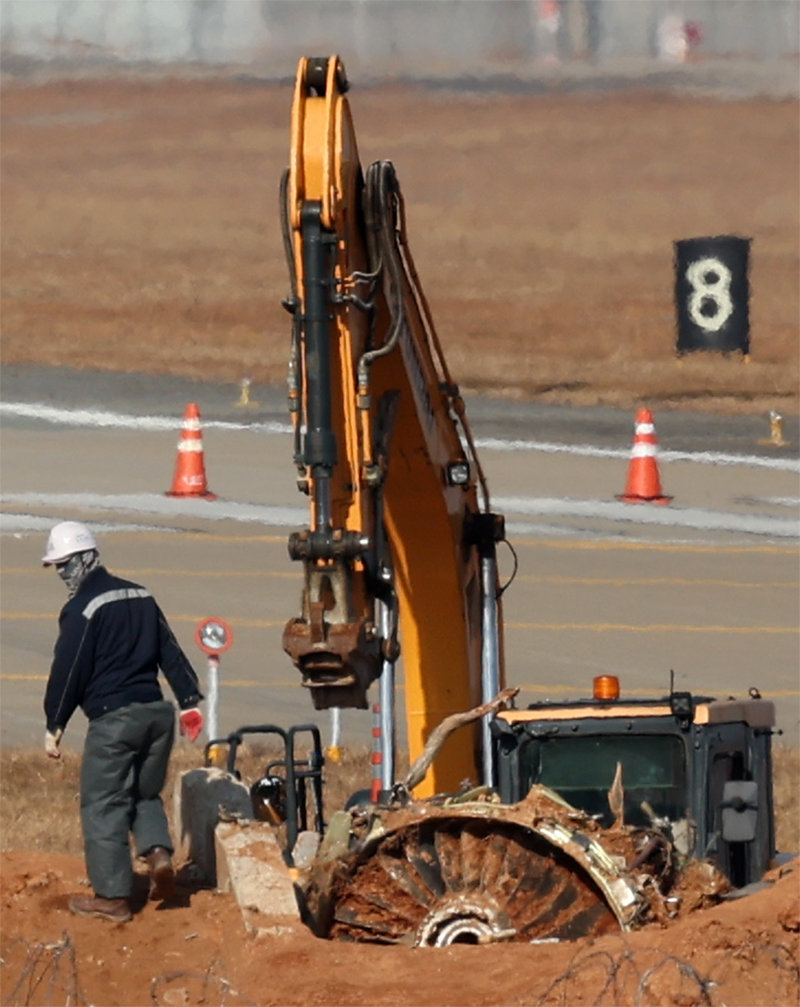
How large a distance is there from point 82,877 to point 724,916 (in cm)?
348

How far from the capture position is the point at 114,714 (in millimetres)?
10508

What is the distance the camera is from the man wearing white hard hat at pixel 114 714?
10469mm

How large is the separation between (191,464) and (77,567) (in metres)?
14.0

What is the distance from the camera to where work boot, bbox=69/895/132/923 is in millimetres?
10539

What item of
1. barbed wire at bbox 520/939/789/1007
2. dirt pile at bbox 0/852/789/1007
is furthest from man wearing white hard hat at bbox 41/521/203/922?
barbed wire at bbox 520/939/789/1007

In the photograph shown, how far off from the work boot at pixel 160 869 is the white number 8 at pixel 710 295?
2155cm

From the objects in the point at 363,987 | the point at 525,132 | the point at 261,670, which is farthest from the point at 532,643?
the point at 525,132

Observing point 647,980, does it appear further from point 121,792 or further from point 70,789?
point 70,789

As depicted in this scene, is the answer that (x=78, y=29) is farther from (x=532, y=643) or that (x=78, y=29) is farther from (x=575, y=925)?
(x=575, y=925)

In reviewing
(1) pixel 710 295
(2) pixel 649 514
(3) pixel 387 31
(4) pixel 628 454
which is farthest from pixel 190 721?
(3) pixel 387 31

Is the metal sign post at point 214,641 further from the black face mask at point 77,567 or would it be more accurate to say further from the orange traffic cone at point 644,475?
the orange traffic cone at point 644,475

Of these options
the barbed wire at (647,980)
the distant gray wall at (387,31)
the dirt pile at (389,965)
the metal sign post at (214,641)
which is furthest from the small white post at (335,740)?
the distant gray wall at (387,31)

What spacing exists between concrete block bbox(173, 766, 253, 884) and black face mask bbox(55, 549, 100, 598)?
1.58m

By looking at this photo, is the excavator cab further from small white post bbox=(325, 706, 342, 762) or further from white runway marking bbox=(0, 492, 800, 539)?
white runway marking bbox=(0, 492, 800, 539)
